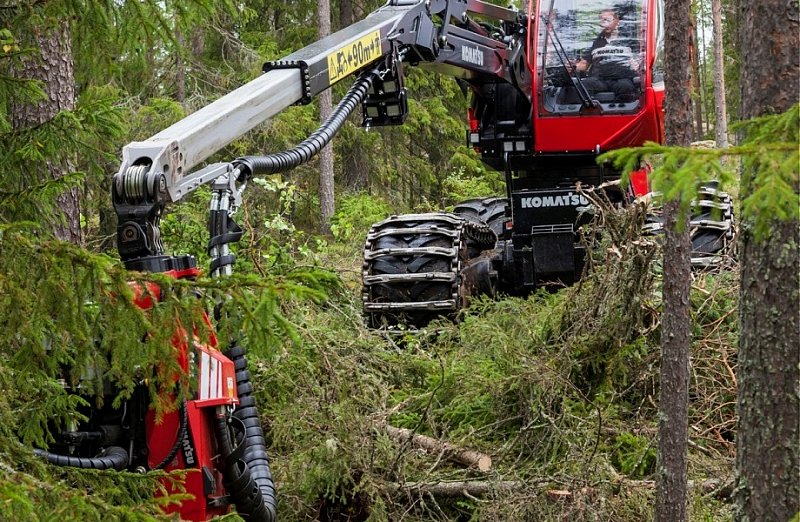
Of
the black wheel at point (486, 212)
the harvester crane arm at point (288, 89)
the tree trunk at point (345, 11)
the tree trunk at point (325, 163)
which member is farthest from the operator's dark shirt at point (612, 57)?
the tree trunk at point (345, 11)

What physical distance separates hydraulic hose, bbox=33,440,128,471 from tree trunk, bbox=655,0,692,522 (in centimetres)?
275

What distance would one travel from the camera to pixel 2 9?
5.85m

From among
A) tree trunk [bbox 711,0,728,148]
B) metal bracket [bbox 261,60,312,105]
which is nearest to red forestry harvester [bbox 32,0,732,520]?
metal bracket [bbox 261,60,312,105]

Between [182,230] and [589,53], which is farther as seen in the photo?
[182,230]

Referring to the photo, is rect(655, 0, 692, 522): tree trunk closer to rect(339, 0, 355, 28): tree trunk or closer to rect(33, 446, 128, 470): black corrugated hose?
rect(33, 446, 128, 470): black corrugated hose

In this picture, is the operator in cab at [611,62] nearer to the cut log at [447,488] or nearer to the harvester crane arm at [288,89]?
the harvester crane arm at [288,89]

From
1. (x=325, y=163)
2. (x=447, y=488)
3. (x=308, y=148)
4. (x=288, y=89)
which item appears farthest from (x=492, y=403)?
(x=325, y=163)

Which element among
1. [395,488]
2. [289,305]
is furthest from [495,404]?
[289,305]

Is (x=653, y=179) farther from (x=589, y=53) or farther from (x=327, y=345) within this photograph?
(x=589, y=53)

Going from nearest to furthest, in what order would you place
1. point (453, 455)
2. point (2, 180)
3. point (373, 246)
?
point (2, 180) < point (453, 455) < point (373, 246)

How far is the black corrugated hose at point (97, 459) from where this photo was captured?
463 cm

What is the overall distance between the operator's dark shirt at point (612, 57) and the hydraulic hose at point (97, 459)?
622 cm

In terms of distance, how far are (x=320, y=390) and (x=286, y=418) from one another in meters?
0.29

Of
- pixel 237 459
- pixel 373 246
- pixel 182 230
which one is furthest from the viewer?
pixel 182 230
